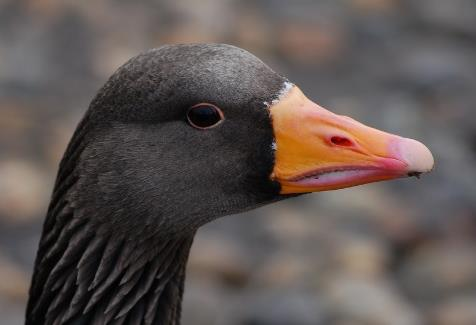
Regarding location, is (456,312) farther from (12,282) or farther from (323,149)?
(323,149)

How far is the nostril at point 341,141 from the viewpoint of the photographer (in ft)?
14.2

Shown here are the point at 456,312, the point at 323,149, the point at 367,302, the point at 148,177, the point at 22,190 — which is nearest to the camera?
the point at 323,149

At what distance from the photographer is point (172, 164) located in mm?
4500

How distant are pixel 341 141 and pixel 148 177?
81cm

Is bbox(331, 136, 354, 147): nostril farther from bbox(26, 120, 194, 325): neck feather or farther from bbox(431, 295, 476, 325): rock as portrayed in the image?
bbox(431, 295, 476, 325): rock

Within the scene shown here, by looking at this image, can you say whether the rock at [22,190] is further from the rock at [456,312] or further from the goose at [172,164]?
the goose at [172,164]

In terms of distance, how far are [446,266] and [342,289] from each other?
965mm

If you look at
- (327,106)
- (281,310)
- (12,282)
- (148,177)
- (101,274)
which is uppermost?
(327,106)

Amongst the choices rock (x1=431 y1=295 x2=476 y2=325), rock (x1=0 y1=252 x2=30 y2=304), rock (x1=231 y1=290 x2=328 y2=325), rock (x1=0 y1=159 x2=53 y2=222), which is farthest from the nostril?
rock (x1=0 y1=159 x2=53 y2=222)

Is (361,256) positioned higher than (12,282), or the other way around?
(361,256)

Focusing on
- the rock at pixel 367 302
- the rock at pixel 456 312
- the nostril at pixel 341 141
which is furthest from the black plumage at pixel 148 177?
the rock at pixel 456 312

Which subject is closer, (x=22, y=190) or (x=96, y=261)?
(x=96, y=261)

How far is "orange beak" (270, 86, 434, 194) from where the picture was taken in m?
4.29

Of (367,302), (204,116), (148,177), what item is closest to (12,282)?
(367,302)
